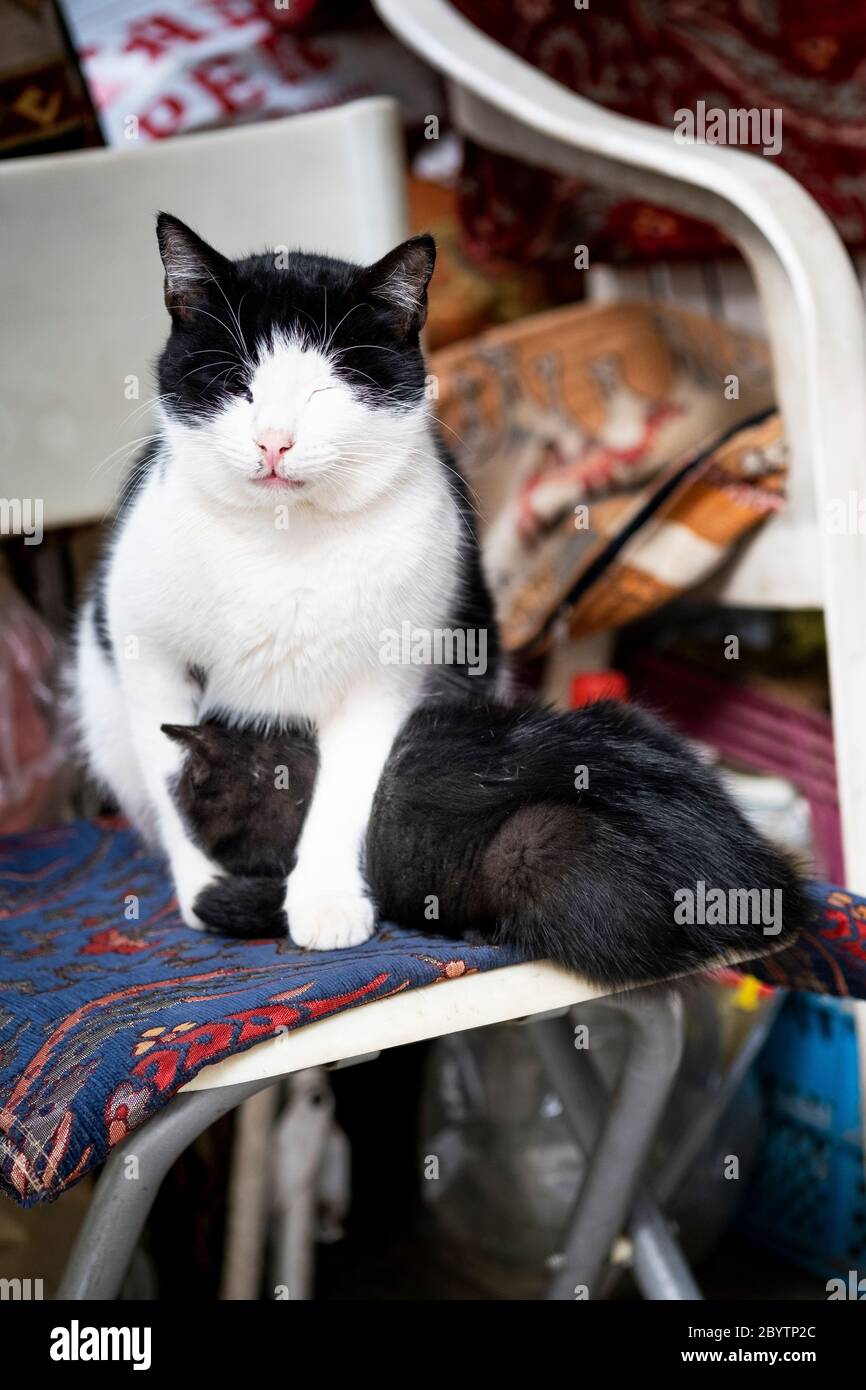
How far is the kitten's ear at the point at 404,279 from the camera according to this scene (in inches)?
31.0

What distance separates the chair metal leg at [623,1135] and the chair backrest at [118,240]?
0.68 metres

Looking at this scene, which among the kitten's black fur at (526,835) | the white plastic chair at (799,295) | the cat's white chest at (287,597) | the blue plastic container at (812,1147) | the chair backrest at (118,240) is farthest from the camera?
the blue plastic container at (812,1147)

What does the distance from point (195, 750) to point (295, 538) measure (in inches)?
6.1

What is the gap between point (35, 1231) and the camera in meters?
1.15

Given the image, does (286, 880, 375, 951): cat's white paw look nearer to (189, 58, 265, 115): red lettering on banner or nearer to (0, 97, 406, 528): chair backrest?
(0, 97, 406, 528): chair backrest

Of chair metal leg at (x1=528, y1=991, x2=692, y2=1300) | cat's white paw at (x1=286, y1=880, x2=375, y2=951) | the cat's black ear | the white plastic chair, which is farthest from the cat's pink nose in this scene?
the white plastic chair

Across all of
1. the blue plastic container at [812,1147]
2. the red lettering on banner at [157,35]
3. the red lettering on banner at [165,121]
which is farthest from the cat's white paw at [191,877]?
the red lettering on banner at [157,35]

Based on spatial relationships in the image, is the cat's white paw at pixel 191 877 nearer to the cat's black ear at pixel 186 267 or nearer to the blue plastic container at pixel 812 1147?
the cat's black ear at pixel 186 267

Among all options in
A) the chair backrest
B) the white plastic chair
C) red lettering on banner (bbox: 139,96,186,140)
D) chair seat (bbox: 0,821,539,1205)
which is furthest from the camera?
red lettering on banner (bbox: 139,96,186,140)

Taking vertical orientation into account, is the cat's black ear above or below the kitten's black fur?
above

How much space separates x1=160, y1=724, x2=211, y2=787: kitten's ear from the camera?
0.84 m

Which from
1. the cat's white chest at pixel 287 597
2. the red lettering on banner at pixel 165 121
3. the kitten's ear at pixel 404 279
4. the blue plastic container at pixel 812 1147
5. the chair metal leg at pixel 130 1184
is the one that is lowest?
the blue plastic container at pixel 812 1147

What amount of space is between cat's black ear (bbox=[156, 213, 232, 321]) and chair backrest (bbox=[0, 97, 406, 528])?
38 cm

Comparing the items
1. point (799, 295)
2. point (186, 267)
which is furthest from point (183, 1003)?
point (799, 295)
